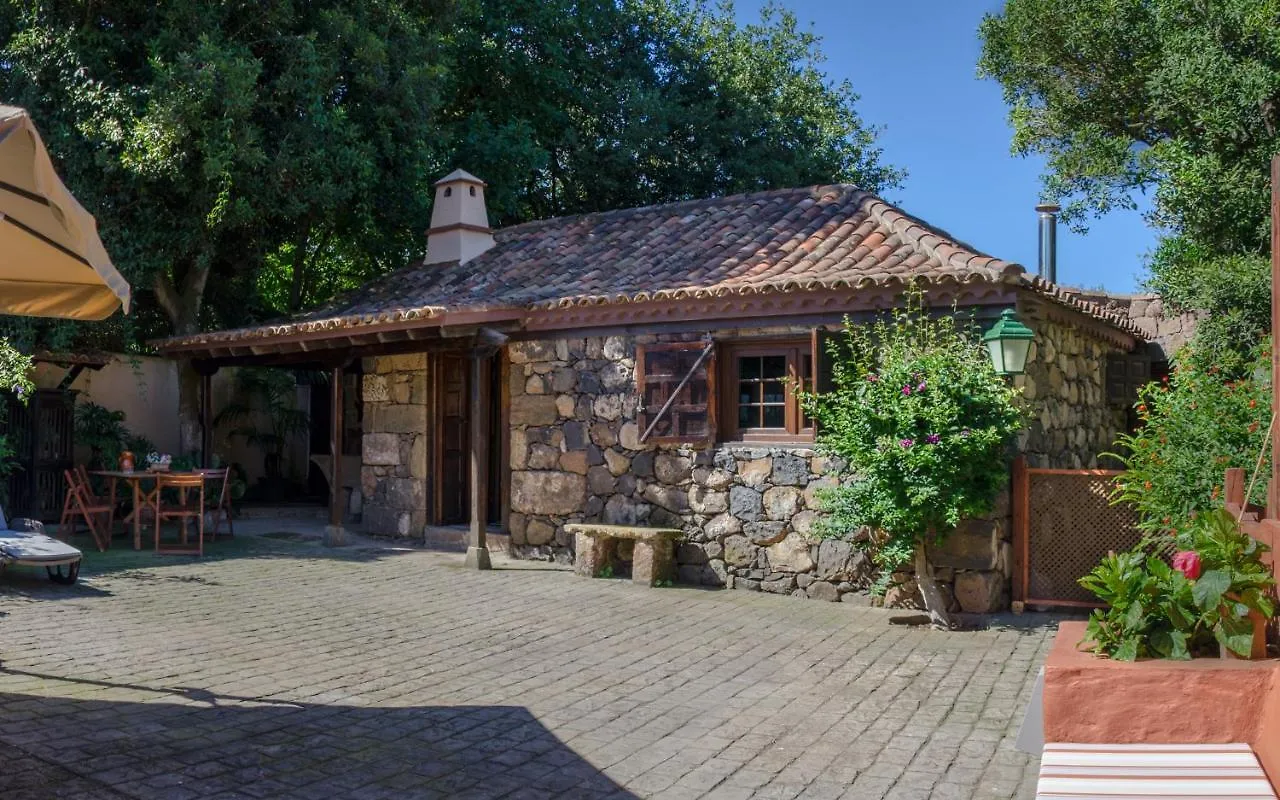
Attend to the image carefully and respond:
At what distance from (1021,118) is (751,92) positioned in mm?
6189

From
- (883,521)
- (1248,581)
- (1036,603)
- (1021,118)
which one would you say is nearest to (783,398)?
(883,521)

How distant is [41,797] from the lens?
390cm

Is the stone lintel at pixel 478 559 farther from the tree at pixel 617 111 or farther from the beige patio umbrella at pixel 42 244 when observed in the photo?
Result: the tree at pixel 617 111

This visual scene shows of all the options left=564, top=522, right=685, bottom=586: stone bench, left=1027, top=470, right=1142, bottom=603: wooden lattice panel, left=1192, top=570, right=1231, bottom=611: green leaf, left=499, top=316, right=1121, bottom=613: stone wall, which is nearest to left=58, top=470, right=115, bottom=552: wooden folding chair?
left=499, top=316, right=1121, bottom=613: stone wall

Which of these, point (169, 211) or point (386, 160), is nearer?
point (169, 211)

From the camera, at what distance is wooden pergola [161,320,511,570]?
10234 millimetres

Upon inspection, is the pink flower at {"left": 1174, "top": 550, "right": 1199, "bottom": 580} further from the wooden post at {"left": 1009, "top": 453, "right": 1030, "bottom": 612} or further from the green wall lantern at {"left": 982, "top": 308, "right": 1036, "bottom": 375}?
the wooden post at {"left": 1009, "top": 453, "right": 1030, "bottom": 612}

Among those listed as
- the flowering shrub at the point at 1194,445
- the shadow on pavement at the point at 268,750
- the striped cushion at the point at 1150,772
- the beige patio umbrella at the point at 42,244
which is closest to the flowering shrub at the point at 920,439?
the flowering shrub at the point at 1194,445

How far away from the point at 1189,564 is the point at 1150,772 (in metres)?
0.83

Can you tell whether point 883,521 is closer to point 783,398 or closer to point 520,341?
point 783,398

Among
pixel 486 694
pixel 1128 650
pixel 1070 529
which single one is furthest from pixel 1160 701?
pixel 1070 529

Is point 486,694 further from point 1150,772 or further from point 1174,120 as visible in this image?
point 1174,120

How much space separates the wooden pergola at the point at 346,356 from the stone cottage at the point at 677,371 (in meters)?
0.03

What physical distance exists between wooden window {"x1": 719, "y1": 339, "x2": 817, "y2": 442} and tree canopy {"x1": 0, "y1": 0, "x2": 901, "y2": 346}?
20.1 feet
